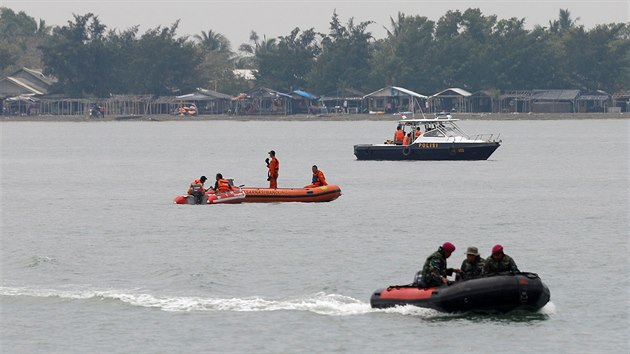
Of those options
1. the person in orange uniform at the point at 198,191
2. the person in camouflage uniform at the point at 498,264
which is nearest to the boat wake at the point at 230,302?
the person in camouflage uniform at the point at 498,264

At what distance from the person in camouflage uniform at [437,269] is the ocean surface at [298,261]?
0.73m

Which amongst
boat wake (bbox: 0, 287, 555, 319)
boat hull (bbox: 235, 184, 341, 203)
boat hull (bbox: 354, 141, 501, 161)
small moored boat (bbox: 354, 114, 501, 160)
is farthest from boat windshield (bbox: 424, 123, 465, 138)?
boat wake (bbox: 0, 287, 555, 319)

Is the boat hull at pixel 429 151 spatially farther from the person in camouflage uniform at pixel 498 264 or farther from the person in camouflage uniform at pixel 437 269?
the person in camouflage uniform at pixel 498 264

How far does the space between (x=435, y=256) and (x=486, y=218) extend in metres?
24.8

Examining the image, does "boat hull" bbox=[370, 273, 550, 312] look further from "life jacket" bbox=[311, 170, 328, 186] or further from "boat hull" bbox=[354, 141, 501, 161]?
"boat hull" bbox=[354, 141, 501, 161]

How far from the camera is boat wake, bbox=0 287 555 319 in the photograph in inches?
1283

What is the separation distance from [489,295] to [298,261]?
1214 centimetres

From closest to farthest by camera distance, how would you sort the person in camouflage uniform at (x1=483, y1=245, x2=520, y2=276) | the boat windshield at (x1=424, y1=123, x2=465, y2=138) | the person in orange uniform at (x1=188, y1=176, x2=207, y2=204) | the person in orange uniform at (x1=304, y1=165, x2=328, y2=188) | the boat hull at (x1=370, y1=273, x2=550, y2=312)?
the boat hull at (x1=370, y1=273, x2=550, y2=312)
the person in camouflage uniform at (x1=483, y1=245, x2=520, y2=276)
the person in orange uniform at (x1=304, y1=165, x2=328, y2=188)
the person in orange uniform at (x1=188, y1=176, x2=207, y2=204)
the boat windshield at (x1=424, y1=123, x2=465, y2=138)

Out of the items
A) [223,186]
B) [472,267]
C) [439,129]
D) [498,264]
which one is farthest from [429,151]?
[498,264]

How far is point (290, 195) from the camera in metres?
55.6

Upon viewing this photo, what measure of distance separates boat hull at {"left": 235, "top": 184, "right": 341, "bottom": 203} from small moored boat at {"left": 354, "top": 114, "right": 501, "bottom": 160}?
94.3 ft

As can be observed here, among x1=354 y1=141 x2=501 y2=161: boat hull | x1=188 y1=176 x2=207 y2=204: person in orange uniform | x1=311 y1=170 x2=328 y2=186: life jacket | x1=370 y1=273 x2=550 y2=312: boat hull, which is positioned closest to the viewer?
x1=370 y1=273 x2=550 y2=312: boat hull

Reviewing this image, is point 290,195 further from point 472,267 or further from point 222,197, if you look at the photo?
point 472,267

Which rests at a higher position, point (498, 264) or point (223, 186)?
point (223, 186)
